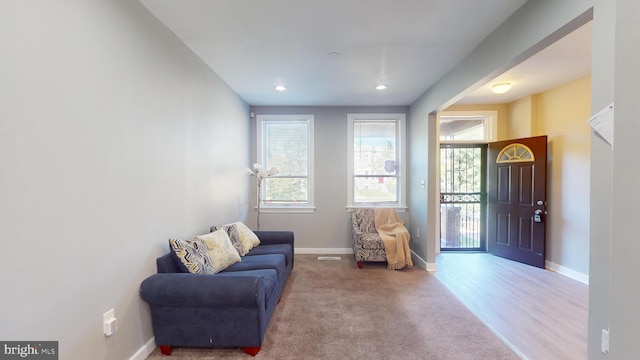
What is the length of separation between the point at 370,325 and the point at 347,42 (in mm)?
2648

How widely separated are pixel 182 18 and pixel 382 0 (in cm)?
157

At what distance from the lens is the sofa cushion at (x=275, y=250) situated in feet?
10.8

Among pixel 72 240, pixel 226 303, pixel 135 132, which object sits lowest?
pixel 226 303

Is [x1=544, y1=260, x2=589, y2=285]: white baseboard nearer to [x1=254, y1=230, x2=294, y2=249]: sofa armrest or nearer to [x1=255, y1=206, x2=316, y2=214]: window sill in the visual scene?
[x1=255, y1=206, x2=316, y2=214]: window sill

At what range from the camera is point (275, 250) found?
3338 mm

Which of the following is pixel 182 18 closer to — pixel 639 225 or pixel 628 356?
pixel 639 225

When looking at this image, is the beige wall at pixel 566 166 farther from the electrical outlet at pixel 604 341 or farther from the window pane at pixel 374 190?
the electrical outlet at pixel 604 341

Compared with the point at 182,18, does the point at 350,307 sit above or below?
below

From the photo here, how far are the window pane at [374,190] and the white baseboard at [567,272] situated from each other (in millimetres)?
2373

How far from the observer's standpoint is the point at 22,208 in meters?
1.23

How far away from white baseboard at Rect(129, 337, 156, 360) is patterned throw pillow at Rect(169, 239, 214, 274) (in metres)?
0.58

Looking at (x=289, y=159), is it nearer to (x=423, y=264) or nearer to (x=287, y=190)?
(x=287, y=190)

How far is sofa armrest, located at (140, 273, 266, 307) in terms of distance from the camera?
1.96 metres

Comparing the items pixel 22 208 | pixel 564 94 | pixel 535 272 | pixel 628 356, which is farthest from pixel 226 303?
pixel 564 94
